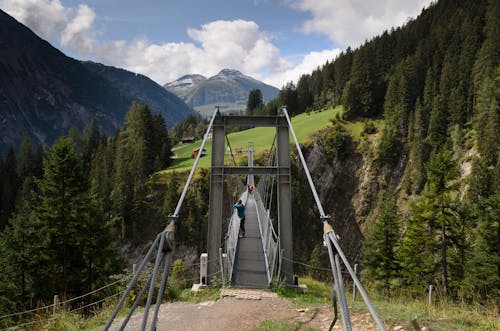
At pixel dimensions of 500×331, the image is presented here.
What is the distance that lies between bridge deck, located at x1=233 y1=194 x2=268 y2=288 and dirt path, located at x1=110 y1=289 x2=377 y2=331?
1.10 meters

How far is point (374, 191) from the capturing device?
55.9 metres

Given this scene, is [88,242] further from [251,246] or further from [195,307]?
[195,307]

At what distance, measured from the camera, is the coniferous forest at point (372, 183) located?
16.5 m

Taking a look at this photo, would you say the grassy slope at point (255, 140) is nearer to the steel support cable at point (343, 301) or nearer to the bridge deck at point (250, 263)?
the bridge deck at point (250, 263)

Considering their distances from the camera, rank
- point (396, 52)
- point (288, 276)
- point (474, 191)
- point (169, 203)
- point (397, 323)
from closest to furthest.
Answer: point (397, 323) < point (288, 276) < point (474, 191) < point (169, 203) < point (396, 52)

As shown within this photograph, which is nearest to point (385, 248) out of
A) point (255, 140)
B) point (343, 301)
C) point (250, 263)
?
point (250, 263)

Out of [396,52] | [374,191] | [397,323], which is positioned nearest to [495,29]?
[396,52]

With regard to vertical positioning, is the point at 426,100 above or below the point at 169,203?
above

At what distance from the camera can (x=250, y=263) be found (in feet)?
32.6

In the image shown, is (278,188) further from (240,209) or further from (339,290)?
(339,290)

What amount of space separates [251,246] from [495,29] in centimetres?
6477

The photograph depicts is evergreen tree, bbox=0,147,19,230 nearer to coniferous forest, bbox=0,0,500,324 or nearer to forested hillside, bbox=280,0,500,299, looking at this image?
coniferous forest, bbox=0,0,500,324

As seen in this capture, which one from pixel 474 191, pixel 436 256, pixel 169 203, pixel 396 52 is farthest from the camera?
pixel 396 52

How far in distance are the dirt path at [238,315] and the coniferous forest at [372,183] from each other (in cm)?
770
